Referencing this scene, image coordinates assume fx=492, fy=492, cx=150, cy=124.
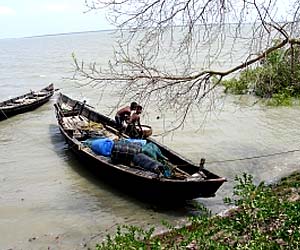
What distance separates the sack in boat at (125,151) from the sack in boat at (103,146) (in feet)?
2.47

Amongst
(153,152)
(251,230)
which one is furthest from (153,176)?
(251,230)

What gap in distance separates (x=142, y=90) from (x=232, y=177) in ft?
18.4

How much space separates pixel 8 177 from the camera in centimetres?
1297

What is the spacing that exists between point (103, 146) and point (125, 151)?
1.18 meters

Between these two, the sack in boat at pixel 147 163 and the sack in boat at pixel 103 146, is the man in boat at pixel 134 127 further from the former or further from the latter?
the sack in boat at pixel 147 163

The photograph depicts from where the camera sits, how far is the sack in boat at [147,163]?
32.6ft

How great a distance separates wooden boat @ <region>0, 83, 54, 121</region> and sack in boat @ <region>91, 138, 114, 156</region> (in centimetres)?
953

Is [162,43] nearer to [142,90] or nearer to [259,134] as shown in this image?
[142,90]

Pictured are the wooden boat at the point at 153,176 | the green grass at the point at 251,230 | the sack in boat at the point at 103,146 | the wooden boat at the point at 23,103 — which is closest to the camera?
the green grass at the point at 251,230

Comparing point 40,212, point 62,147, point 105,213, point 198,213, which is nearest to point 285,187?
point 198,213

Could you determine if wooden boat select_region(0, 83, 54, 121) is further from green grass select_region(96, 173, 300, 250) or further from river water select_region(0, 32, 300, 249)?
green grass select_region(96, 173, 300, 250)

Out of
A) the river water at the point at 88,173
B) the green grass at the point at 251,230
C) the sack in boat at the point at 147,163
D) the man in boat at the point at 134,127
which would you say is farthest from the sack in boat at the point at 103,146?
the green grass at the point at 251,230

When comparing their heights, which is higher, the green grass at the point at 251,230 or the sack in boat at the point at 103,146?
the green grass at the point at 251,230

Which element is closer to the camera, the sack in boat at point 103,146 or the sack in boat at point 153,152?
the sack in boat at point 153,152
